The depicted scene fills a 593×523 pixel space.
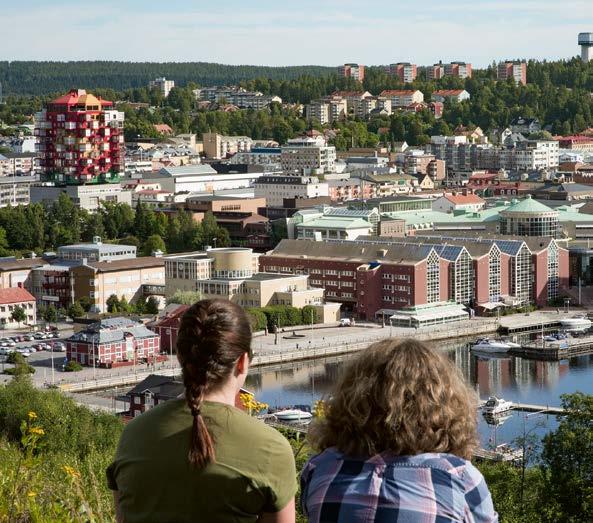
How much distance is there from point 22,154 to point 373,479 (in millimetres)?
28854

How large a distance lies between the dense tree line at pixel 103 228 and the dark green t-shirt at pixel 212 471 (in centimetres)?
1764

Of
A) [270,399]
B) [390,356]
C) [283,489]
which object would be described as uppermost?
[390,356]

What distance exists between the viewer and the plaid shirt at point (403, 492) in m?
1.18

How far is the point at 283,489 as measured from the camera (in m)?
1.26

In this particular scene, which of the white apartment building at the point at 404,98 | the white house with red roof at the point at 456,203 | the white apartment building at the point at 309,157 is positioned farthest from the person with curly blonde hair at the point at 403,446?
the white apartment building at the point at 404,98

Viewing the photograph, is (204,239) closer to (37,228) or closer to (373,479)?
(37,228)

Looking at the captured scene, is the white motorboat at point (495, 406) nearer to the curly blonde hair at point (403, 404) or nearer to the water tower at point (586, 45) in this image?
the curly blonde hair at point (403, 404)

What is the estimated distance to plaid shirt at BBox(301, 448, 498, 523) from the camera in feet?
3.86

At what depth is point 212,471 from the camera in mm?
1254

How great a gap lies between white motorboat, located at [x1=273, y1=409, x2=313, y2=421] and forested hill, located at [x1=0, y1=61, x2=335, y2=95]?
58745 millimetres

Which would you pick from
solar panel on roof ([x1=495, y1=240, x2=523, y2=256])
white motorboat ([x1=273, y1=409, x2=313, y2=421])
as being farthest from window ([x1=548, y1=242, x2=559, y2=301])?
white motorboat ([x1=273, y1=409, x2=313, y2=421])

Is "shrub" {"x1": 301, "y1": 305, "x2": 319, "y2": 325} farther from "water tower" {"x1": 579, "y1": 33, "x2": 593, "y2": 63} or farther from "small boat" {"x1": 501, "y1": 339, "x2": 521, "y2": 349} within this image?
"water tower" {"x1": 579, "y1": 33, "x2": 593, "y2": 63}

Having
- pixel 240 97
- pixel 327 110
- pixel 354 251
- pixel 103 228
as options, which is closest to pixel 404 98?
pixel 327 110

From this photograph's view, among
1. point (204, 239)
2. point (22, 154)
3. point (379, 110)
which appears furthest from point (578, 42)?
point (204, 239)
